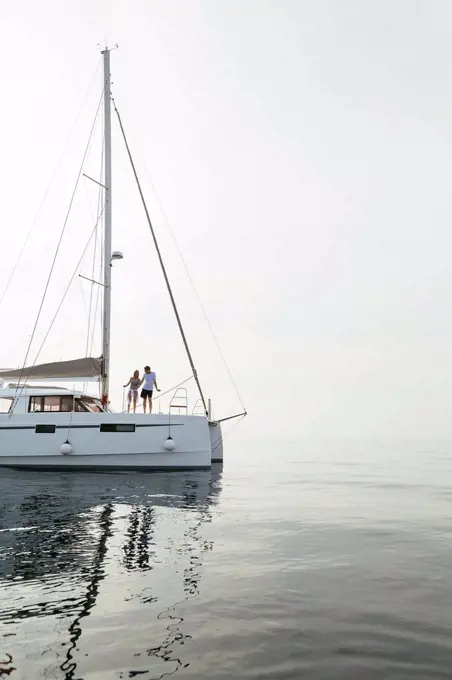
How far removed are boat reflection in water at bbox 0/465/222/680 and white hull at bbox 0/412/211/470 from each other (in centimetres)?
581

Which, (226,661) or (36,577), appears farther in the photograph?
(36,577)

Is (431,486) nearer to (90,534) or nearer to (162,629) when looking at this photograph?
(90,534)

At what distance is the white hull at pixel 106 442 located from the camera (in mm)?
19562

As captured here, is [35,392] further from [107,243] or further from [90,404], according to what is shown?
[107,243]

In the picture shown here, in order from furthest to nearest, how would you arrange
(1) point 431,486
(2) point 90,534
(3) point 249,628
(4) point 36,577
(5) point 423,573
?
(1) point 431,486
(2) point 90,534
(5) point 423,573
(4) point 36,577
(3) point 249,628

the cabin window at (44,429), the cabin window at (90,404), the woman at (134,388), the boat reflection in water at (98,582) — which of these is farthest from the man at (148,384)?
the boat reflection in water at (98,582)

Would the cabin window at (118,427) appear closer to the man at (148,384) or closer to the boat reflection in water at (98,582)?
the man at (148,384)

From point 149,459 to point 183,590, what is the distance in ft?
44.9

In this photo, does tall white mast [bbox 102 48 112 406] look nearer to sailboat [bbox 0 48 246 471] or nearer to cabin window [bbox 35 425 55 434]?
sailboat [bbox 0 48 246 471]

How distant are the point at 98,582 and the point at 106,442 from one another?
44.3ft

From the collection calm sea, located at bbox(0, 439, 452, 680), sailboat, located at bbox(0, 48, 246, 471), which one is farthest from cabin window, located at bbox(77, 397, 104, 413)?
calm sea, located at bbox(0, 439, 452, 680)

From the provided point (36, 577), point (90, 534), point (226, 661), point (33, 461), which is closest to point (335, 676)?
point (226, 661)

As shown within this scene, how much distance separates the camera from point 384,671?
13.8 feet

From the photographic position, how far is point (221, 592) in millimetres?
6156
